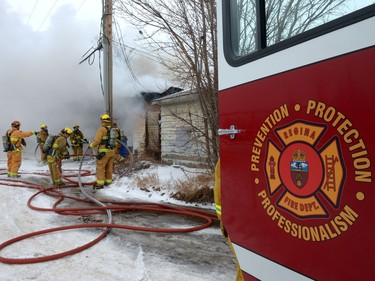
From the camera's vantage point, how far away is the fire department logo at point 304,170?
106cm

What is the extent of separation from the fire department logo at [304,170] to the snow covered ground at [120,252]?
198cm

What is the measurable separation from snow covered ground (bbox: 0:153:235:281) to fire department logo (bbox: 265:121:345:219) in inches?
78.0

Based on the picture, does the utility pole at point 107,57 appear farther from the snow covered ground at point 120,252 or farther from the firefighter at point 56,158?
the snow covered ground at point 120,252

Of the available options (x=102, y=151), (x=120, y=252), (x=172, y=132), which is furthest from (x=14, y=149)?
(x=120, y=252)

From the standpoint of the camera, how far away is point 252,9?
1463 millimetres

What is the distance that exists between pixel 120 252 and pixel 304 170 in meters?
2.95

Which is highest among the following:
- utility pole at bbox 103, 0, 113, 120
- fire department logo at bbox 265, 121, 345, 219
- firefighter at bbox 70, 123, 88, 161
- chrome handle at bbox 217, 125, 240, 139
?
utility pole at bbox 103, 0, 113, 120

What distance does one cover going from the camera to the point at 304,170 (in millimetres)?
1163

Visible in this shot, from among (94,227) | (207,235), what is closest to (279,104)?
(207,235)

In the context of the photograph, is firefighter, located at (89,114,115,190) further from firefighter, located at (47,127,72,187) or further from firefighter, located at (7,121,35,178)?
firefighter, located at (7,121,35,178)

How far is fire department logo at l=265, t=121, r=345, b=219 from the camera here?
1.06 meters

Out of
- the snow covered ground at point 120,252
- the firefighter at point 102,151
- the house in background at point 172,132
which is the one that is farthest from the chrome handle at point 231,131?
the firefighter at point 102,151

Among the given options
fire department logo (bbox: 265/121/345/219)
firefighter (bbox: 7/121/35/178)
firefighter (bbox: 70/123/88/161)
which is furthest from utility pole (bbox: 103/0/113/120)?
fire department logo (bbox: 265/121/345/219)

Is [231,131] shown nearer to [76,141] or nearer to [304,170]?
[304,170]
